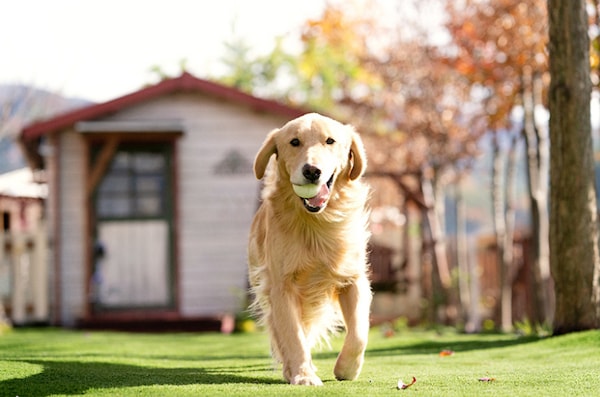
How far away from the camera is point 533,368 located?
23.0 feet

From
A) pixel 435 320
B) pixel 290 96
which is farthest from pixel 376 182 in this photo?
pixel 435 320

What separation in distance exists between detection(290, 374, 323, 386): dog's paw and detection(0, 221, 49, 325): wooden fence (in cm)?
1209

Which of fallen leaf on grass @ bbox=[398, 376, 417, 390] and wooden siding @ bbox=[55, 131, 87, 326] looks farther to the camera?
wooden siding @ bbox=[55, 131, 87, 326]

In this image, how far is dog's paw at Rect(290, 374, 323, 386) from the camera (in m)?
5.64

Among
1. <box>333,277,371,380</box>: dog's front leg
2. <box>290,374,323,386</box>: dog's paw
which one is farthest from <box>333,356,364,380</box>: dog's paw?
<box>290,374,323,386</box>: dog's paw

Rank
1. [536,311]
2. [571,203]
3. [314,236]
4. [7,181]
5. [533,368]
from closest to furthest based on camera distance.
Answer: [314,236], [533,368], [571,203], [536,311], [7,181]

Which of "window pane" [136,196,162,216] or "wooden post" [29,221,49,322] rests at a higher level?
"window pane" [136,196,162,216]

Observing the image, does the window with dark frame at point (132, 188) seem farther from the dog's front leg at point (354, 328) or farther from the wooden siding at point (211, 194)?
the dog's front leg at point (354, 328)

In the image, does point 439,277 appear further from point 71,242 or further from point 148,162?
point 71,242

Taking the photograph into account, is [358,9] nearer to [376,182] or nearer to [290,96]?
[290,96]

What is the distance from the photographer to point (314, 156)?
5.86 metres

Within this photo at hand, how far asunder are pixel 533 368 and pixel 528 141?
10.6m

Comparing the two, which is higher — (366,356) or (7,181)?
(7,181)

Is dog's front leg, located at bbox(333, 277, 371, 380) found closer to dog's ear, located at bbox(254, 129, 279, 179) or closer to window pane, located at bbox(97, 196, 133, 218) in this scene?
dog's ear, located at bbox(254, 129, 279, 179)
